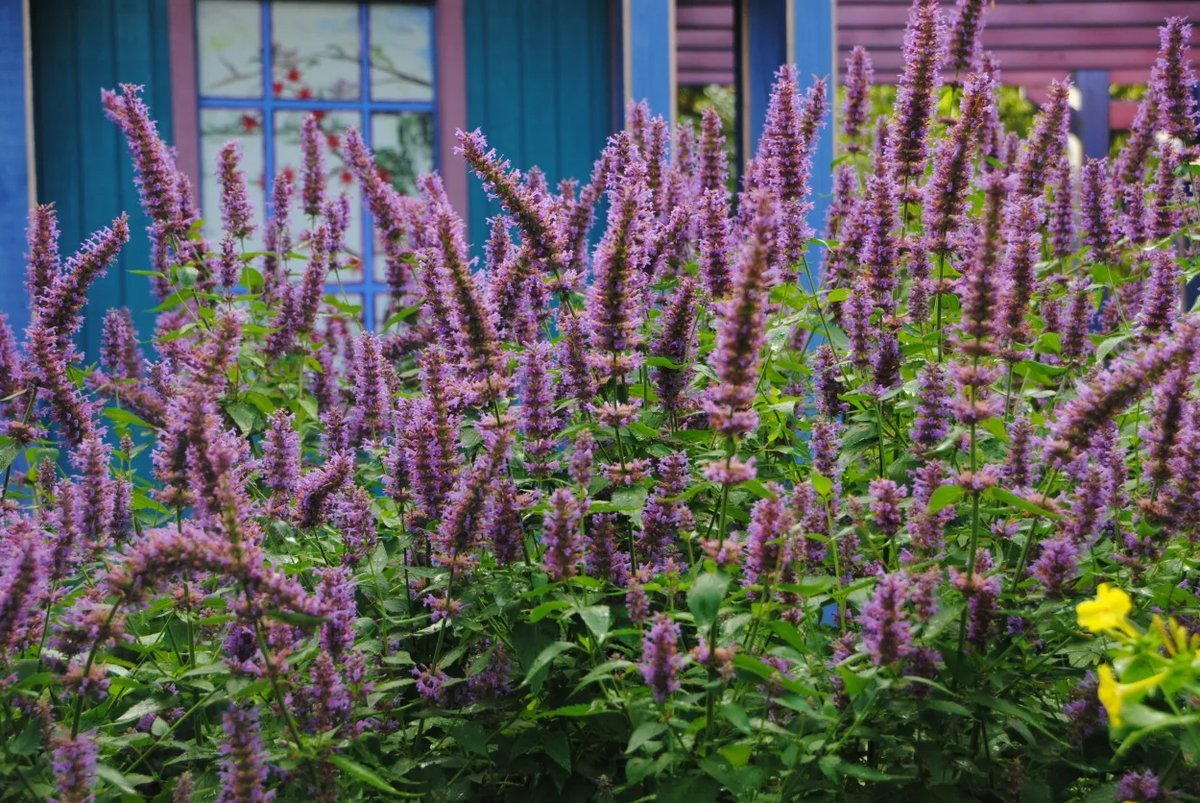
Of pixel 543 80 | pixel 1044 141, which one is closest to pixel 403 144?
pixel 543 80

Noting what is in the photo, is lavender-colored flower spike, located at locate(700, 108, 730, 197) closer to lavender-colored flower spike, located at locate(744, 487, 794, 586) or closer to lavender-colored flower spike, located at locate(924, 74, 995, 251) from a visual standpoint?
lavender-colored flower spike, located at locate(924, 74, 995, 251)

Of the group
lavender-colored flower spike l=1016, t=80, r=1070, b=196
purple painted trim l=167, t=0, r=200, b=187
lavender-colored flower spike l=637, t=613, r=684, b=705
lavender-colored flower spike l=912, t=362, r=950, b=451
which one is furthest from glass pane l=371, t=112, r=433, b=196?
lavender-colored flower spike l=637, t=613, r=684, b=705

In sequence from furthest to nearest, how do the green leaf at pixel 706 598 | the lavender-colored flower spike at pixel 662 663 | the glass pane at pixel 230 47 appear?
the glass pane at pixel 230 47
the lavender-colored flower spike at pixel 662 663
the green leaf at pixel 706 598

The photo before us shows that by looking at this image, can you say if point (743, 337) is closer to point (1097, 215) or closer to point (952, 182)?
point (952, 182)

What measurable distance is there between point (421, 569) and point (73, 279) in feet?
3.31

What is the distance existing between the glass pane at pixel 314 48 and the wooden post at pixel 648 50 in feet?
4.49

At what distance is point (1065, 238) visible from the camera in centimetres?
350

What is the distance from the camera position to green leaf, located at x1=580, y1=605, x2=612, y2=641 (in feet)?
6.70

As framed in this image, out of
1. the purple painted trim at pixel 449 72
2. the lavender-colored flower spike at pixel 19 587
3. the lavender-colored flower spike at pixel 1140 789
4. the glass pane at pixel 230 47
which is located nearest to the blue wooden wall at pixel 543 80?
the purple painted trim at pixel 449 72

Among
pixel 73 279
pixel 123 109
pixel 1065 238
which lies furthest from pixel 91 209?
pixel 1065 238

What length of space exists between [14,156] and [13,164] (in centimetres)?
3

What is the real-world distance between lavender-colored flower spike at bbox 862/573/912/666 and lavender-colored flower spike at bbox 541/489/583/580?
46 cm

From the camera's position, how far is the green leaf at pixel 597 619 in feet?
6.70

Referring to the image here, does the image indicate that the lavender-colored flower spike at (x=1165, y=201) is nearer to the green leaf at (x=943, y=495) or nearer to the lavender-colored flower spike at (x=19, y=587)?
the green leaf at (x=943, y=495)
